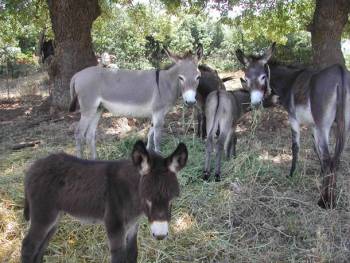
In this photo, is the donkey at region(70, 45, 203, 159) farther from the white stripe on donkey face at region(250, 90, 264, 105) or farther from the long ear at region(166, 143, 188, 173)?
the long ear at region(166, 143, 188, 173)

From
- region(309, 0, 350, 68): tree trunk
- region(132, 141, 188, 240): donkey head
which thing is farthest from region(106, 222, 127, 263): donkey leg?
region(309, 0, 350, 68): tree trunk

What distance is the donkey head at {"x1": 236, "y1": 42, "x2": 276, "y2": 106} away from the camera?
16.5ft

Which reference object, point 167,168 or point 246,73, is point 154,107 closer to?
point 246,73

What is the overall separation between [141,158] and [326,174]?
8.58ft

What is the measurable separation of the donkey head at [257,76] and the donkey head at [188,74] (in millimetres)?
600

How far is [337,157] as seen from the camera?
13.9ft

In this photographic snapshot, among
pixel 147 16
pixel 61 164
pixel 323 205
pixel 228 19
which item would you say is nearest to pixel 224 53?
pixel 147 16

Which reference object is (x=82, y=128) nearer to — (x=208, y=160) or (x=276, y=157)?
(x=208, y=160)

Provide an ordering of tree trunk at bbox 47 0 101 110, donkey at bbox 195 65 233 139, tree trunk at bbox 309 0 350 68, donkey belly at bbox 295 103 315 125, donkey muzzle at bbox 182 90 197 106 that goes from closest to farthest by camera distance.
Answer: donkey belly at bbox 295 103 315 125 < donkey muzzle at bbox 182 90 197 106 < donkey at bbox 195 65 233 139 < tree trunk at bbox 309 0 350 68 < tree trunk at bbox 47 0 101 110

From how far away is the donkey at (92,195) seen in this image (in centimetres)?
272

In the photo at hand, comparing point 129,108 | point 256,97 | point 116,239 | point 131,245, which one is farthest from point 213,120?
point 116,239

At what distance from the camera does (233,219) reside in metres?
4.04

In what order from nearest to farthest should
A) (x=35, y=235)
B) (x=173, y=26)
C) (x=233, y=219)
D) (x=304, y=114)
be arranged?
(x=35, y=235)
(x=233, y=219)
(x=304, y=114)
(x=173, y=26)

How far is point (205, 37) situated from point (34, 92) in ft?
41.4
